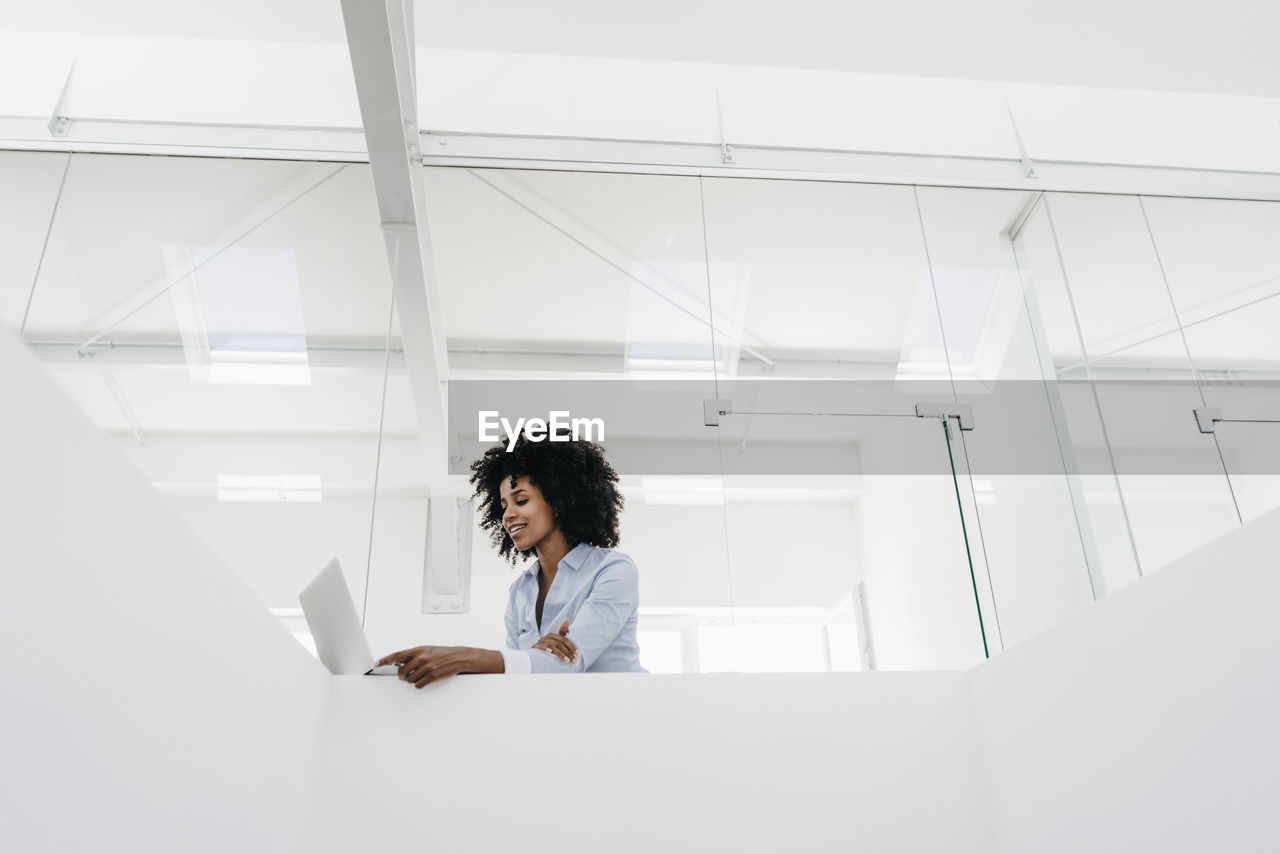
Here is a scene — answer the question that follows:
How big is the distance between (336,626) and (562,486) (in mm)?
914

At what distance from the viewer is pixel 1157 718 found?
1189 mm

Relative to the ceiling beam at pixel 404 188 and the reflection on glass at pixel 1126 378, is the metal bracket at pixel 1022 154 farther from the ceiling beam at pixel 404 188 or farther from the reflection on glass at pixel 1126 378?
the ceiling beam at pixel 404 188

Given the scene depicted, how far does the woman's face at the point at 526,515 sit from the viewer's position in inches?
92.7

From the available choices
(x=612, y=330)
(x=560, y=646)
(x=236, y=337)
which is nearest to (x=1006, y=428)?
(x=612, y=330)

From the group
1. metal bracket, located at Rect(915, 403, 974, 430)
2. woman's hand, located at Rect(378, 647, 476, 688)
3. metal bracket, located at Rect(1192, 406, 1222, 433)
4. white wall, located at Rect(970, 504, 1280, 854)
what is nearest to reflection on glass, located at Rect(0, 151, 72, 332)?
woman's hand, located at Rect(378, 647, 476, 688)

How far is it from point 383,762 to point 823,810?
762 mm

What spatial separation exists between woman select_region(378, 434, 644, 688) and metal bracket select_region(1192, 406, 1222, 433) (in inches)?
69.7

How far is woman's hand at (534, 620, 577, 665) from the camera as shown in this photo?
1870 mm

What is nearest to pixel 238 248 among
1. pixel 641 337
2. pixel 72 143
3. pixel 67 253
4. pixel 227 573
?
pixel 67 253

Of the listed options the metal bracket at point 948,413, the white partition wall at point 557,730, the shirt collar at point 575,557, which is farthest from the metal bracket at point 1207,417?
the shirt collar at point 575,557

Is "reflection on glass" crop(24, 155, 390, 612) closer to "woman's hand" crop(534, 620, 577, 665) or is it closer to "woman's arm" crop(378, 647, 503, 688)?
"woman's arm" crop(378, 647, 503, 688)

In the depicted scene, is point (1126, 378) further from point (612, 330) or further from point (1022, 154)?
point (612, 330)

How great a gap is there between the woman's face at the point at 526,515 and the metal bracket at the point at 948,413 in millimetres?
1103

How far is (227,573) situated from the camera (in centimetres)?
115
